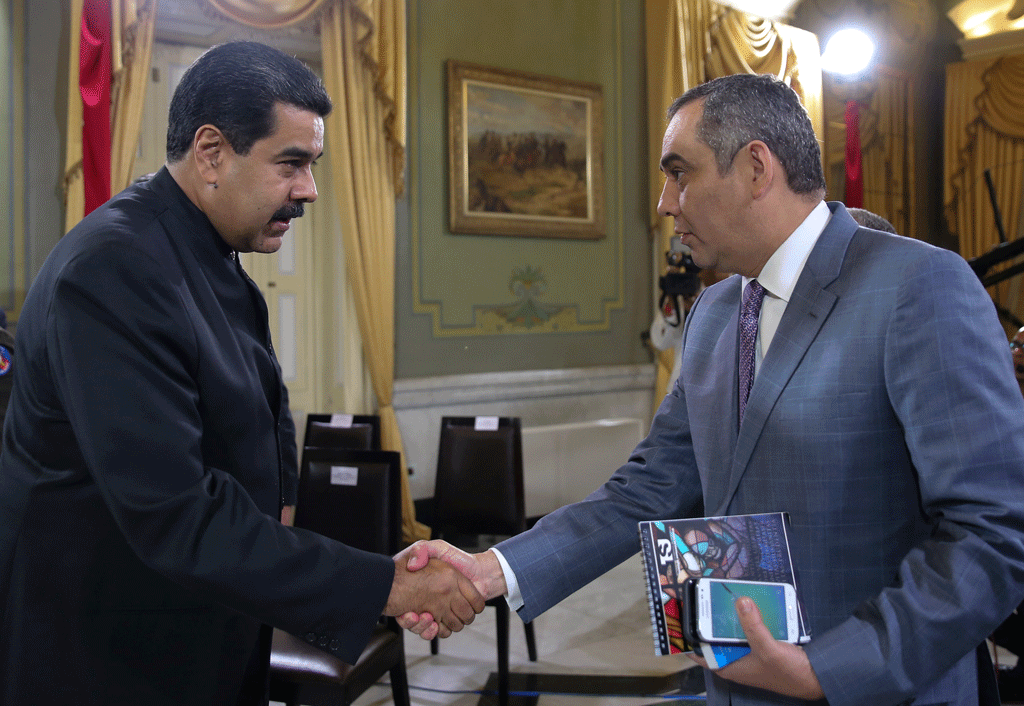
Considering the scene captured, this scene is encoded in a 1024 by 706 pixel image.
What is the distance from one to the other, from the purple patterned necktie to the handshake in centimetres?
69

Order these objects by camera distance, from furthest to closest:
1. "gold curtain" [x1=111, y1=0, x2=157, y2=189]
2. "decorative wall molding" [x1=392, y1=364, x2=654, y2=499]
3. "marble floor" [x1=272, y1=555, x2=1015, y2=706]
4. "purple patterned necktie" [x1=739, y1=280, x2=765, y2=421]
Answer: "decorative wall molding" [x1=392, y1=364, x2=654, y2=499] → "gold curtain" [x1=111, y1=0, x2=157, y2=189] → "marble floor" [x1=272, y1=555, x2=1015, y2=706] → "purple patterned necktie" [x1=739, y1=280, x2=765, y2=421]

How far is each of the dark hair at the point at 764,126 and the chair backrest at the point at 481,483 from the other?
7.29ft

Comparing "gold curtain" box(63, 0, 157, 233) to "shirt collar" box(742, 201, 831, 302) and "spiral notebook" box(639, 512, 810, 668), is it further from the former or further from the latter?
"spiral notebook" box(639, 512, 810, 668)

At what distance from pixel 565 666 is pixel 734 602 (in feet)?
7.74

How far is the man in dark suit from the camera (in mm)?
1186

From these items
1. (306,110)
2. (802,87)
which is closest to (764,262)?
(306,110)

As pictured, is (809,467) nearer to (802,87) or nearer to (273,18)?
(273,18)

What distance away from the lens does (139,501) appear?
1.19m

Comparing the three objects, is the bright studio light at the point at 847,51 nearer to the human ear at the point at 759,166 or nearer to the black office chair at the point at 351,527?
the black office chair at the point at 351,527

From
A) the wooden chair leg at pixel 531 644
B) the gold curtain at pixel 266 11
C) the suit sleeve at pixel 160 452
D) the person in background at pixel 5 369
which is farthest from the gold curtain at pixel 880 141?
the suit sleeve at pixel 160 452

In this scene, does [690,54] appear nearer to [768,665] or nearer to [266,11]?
[266,11]

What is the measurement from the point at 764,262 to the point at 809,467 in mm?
374

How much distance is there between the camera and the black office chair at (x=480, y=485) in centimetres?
339

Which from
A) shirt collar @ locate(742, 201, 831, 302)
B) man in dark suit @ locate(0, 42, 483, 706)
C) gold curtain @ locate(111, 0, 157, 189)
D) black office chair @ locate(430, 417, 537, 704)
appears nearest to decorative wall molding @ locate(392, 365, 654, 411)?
black office chair @ locate(430, 417, 537, 704)
